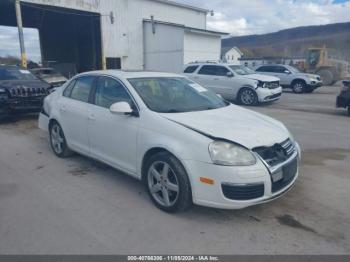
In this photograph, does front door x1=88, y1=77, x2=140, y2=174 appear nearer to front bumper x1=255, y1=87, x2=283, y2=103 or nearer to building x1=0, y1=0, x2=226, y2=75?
front bumper x1=255, y1=87, x2=283, y2=103

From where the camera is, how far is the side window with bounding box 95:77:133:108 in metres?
4.20

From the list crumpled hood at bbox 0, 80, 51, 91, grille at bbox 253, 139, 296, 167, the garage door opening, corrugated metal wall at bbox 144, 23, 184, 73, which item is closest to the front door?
grille at bbox 253, 139, 296, 167

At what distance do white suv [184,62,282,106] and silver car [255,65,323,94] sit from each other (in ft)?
17.3

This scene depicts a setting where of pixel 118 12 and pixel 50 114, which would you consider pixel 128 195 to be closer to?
pixel 50 114

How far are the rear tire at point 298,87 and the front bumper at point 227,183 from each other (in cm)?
1606

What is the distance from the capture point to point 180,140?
337 centimetres

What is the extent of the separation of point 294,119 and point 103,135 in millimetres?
7054

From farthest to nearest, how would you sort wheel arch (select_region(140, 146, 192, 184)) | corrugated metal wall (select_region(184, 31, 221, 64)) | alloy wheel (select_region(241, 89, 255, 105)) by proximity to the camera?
1. corrugated metal wall (select_region(184, 31, 221, 64))
2. alloy wheel (select_region(241, 89, 255, 105))
3. wheel arch (select_region(140, 146, 192, 184))

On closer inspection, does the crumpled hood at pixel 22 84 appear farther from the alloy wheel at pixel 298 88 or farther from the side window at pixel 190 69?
the alloy wheel at pixel 298 88

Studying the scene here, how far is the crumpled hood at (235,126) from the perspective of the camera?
10.9ft

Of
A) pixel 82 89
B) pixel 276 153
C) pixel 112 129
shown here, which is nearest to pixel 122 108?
pixel 112 129

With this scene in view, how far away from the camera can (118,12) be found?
2186 cm

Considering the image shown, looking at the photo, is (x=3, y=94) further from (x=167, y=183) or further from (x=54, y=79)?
(x=167, y=183)

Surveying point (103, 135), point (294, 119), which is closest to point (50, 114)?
point (103, 135)
